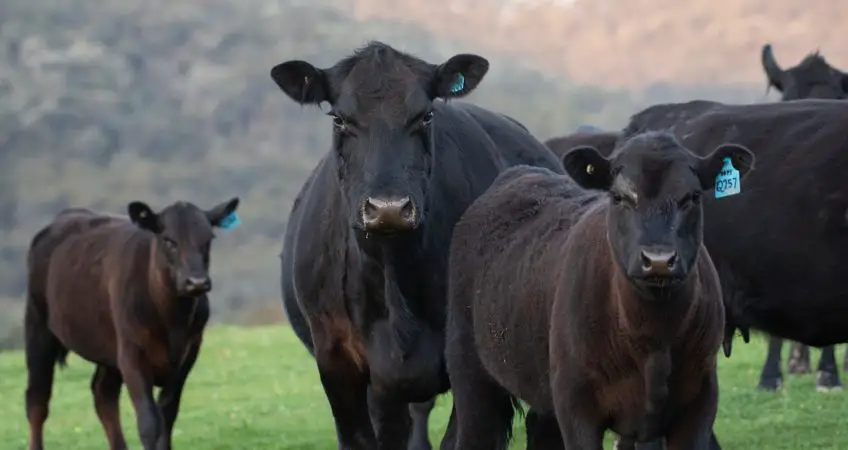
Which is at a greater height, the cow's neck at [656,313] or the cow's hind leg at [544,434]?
the cow's neck at [656,313]

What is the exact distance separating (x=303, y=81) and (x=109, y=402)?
22.1ft

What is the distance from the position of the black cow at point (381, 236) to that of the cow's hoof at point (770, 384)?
18.8 ft

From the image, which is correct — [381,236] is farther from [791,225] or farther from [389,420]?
Result: [791,225]

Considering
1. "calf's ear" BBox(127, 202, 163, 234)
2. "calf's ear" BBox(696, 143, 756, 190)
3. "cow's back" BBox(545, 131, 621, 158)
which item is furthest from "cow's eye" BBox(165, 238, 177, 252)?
"calf's ear" BBox(696, 143, 756, 190)

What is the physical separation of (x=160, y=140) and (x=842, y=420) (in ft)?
204

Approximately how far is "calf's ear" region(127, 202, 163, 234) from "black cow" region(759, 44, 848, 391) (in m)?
5.24

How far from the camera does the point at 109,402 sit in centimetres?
1373

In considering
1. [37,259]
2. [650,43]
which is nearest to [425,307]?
[37,259]

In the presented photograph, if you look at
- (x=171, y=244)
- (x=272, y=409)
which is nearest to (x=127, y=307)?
(x=171, y=244)

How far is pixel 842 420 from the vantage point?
1116 cm

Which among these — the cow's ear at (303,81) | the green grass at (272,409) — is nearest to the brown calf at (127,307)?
the green grass at (272,409)

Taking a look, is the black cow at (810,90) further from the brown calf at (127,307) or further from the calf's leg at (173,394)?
the calf's leg at (173,394)

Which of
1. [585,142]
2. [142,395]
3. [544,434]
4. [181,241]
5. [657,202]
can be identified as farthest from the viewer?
[585,142]

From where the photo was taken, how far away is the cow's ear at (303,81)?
768cm
